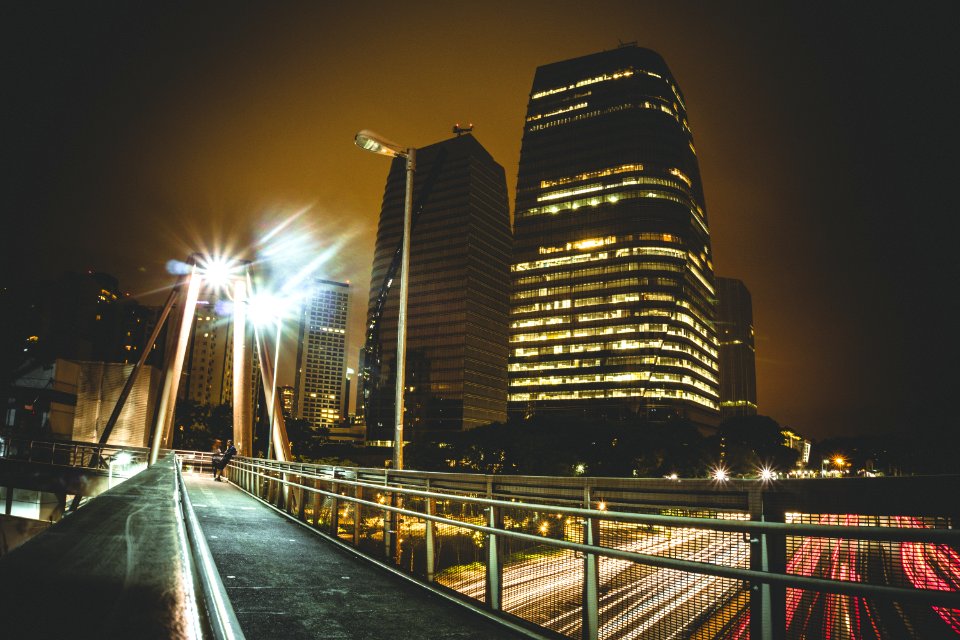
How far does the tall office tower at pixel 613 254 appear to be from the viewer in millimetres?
155250

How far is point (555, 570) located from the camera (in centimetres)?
545

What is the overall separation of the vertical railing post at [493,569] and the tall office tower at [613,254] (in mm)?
150030

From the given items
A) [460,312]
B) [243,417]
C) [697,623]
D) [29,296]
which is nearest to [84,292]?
[29,296]

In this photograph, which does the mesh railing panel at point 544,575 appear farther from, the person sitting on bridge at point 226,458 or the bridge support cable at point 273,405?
the bridge support cable at point 273,405

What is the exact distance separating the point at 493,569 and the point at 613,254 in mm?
161025

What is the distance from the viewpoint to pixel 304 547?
357 inches

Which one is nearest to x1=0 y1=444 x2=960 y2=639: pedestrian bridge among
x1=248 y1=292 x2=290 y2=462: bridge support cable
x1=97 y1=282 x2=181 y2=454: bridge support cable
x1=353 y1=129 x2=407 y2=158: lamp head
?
x1=353 y1=129 x2=407 y2=158: lamp head

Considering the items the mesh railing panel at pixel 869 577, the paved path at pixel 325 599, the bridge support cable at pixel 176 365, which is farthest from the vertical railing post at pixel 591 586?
the bridge support cable at pixel 176 365

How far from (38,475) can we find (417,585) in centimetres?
2962

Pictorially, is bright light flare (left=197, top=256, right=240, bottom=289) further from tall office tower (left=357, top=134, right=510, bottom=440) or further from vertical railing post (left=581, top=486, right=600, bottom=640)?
tall office tower (left=357, top=134, right=510, bottom=440)

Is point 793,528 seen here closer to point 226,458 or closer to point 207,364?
point 226,458

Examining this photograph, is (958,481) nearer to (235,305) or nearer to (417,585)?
(417,585)

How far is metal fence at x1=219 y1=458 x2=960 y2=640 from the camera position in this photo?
3.00m

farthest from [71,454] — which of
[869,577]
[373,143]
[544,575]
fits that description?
[869,577]
